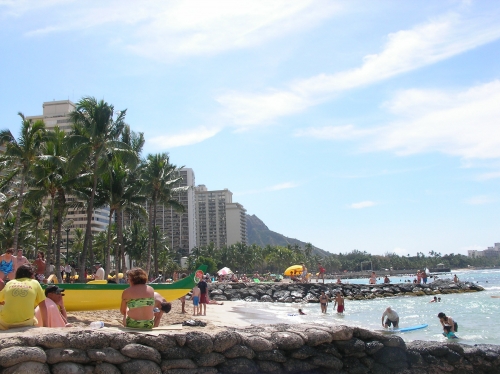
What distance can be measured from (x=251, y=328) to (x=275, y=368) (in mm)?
704

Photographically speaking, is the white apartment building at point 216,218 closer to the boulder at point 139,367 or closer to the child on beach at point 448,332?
the child on beach at point 448,332

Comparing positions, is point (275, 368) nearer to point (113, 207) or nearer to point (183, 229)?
point (113, 207)

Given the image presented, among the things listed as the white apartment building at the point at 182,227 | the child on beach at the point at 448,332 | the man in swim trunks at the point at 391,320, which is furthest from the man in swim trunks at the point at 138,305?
the white apartment building at the point at 182,227

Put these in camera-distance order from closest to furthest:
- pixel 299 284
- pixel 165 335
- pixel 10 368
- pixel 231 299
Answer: pixel 10 368
pixel 165 335
pixel 231 299
pixel 299 284

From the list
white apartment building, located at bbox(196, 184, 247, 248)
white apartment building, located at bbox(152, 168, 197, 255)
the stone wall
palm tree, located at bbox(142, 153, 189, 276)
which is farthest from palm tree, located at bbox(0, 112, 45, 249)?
white apartment building, located at bbox(196, 184, 247, 248)

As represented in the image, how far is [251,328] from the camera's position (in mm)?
6445

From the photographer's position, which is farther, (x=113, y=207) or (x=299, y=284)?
(x=299, y=284)

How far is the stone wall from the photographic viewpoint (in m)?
4.79

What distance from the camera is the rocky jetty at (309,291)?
41500mm

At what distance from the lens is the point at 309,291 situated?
44312 millimetres

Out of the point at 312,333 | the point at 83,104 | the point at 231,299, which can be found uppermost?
the point at 83,104

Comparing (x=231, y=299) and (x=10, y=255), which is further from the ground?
(x=10, y=255)

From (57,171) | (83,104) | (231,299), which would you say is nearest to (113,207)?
(57,171)

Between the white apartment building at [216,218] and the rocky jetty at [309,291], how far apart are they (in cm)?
13425
